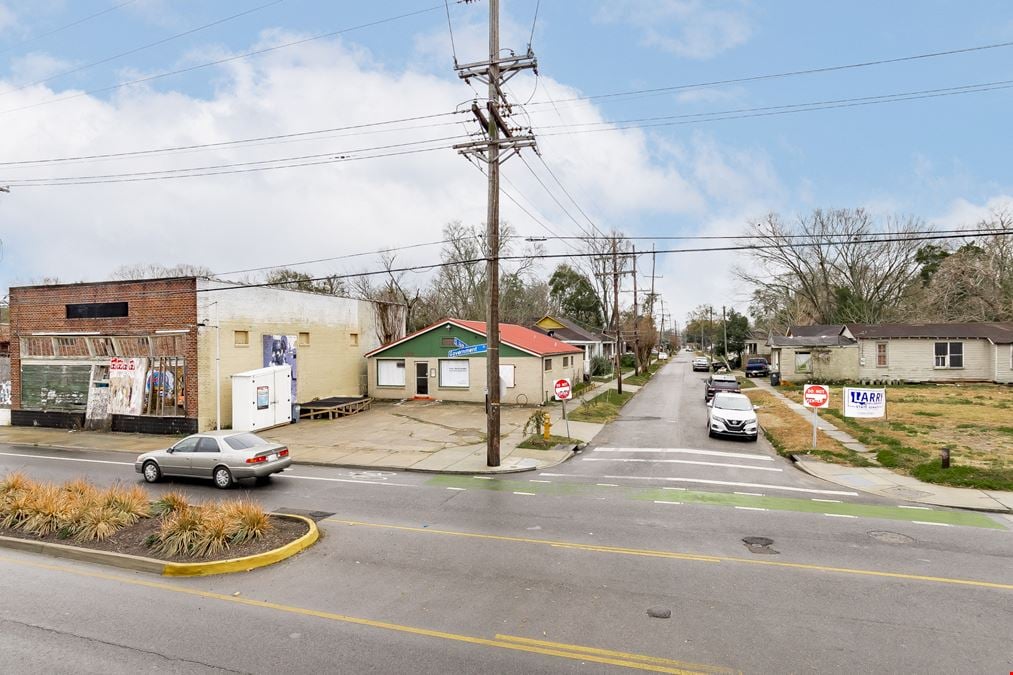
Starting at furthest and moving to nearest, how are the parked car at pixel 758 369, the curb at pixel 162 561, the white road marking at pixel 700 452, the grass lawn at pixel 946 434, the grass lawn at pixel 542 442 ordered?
the parked car at pixel 758 369 → the grass lawn at pixel 542 442 → the white road marking at pixel 700 452 → the grass lawn at pixel 946 434 → the curb at pixel 162 561

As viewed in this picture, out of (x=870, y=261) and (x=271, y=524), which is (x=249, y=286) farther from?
(x=870, y=261)

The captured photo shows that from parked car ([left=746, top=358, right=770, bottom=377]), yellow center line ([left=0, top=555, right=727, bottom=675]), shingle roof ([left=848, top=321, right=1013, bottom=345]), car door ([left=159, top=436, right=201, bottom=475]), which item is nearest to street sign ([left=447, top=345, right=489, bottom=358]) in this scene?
car door ([left=159, top=436, right=201, bottom=475])

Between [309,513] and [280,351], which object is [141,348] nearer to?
[280,351]

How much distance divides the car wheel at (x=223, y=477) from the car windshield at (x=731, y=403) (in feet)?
53.9

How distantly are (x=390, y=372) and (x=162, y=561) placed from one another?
83.2ft

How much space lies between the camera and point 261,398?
78.6 ft

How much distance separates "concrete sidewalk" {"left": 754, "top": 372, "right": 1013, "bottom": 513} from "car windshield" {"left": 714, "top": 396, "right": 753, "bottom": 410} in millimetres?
3964

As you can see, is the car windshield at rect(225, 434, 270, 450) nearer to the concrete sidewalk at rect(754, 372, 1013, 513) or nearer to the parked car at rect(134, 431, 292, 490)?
the parked car at rect(134, 431, 292, 490)

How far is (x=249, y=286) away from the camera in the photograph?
25.0 metres

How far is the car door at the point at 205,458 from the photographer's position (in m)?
14.5

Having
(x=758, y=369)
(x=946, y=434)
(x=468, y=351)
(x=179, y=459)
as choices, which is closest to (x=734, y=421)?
(x=946, y=434)

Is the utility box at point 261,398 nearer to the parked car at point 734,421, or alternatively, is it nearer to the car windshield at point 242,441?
the car windshield at point 242,441

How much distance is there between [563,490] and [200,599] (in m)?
8.28

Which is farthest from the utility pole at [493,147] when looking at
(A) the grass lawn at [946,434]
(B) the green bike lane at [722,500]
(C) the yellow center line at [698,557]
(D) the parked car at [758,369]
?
(D) the parked car at [758,369]
